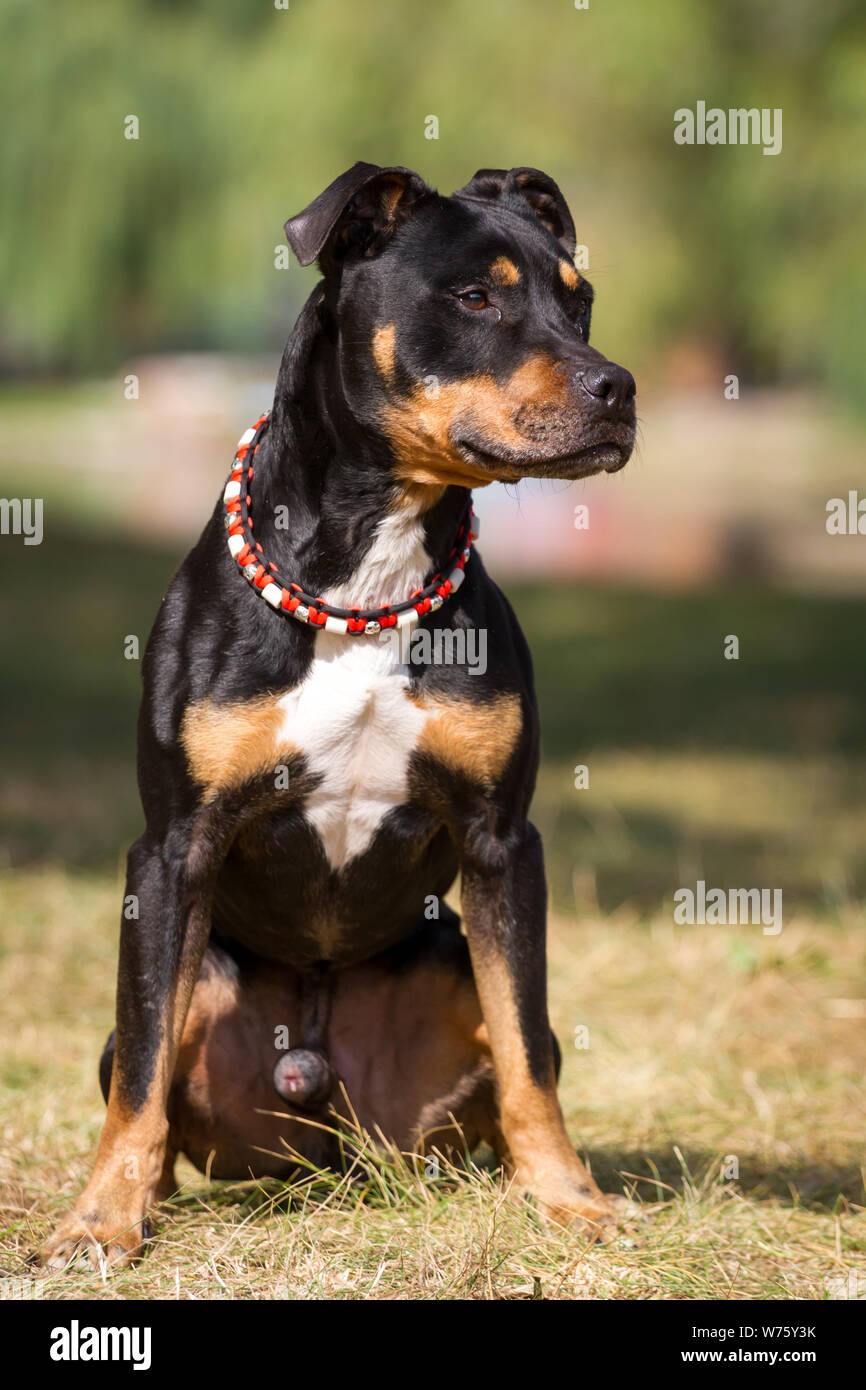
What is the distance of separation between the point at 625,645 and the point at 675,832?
4924 mm

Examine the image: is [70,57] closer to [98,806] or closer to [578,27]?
[578,27]

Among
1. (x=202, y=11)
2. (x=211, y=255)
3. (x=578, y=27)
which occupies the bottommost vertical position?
(x=211, y=255)

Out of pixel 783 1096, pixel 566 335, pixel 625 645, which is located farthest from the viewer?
pixel 625 645

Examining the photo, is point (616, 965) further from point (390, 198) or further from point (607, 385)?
point (390, 198)

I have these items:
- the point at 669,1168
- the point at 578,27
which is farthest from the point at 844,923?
the point at 578,27

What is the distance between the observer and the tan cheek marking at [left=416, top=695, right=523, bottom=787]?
296cm

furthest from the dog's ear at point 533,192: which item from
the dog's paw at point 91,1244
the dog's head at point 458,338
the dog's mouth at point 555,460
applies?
the dog's paw at point 91,1244

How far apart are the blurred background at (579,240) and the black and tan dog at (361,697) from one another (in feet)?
3.49

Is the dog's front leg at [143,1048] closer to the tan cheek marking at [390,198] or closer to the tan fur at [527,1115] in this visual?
the tan fur at [527,1115]

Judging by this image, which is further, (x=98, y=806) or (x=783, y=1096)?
(x=98, y=806)

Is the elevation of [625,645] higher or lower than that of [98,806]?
higher

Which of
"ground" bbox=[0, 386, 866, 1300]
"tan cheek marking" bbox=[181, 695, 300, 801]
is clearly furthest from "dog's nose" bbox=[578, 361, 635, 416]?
"ground" bbox=[0, 386, 866, 1300]

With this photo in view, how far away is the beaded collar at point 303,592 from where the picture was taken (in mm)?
2934

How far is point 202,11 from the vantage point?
25.0 ft
